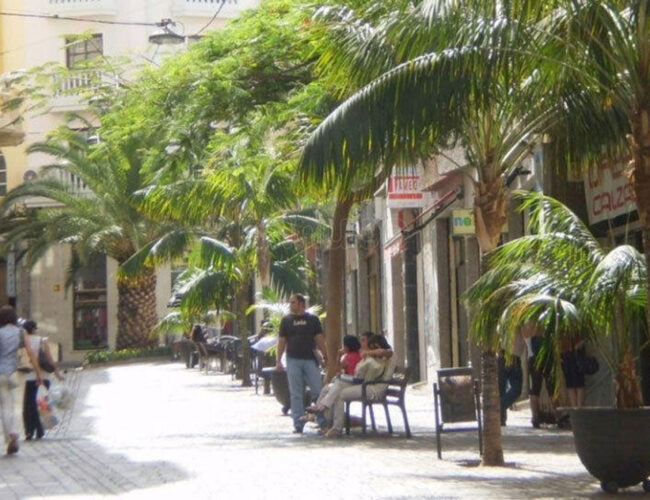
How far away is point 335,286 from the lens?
2280 centimetres

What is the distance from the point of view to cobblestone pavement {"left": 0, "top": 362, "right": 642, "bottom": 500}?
43.4 ft

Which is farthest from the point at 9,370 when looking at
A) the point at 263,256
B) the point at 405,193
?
the point at 263,256

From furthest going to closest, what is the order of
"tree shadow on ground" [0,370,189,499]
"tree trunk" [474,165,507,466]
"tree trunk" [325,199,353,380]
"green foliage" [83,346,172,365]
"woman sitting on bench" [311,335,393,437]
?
"green foliage" [83,346,172,365] → "tree trunk" [325,199,353,380] → "woman sitting on bench" [311,335,393,437] → "tree trunk" [474,165,507,466] → "tree shadow on ground" [0,370,189,499]

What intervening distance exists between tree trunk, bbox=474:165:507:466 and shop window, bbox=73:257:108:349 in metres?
47.5

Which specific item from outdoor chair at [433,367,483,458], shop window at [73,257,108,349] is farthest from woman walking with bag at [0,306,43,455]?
shop window at [73,257,108,349]

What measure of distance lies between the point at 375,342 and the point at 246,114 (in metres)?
3.89

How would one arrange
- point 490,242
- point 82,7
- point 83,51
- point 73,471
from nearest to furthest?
point 490,242 → point 73,471 → point 82,7 → point 83,51

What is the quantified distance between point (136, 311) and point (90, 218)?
13.1 feet

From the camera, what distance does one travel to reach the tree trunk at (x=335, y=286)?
893 inches

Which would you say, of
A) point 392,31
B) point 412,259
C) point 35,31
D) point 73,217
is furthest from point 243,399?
point 35,31

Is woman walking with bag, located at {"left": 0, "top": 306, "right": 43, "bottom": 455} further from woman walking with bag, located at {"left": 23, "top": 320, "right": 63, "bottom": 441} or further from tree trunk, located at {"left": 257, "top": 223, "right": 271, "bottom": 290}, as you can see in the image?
tree trunk, located at {"left": 257, "top": 223, "right": 271, "bottom": 290}

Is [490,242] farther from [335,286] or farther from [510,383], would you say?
[335,286]

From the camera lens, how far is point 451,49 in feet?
39.7

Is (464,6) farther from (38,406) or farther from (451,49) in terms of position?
(38,406)
